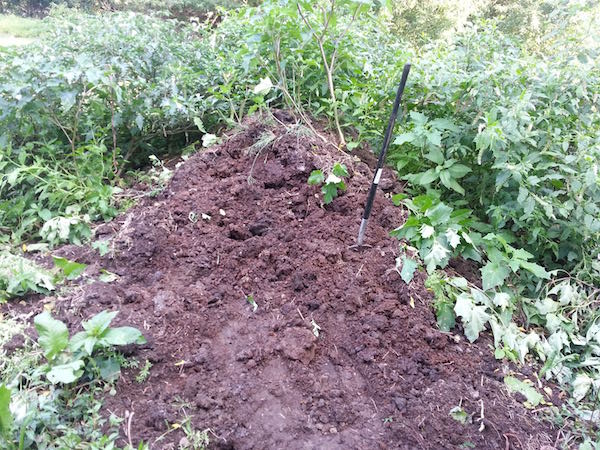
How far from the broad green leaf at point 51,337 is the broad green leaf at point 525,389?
6.22 feet

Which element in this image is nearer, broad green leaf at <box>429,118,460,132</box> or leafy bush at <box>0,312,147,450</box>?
leafy bush at <box>0,312,147,450</box>

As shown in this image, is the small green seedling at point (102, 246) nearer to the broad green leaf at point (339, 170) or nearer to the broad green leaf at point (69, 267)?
the broad green leaf at point (69, 267)

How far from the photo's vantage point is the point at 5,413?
146cm

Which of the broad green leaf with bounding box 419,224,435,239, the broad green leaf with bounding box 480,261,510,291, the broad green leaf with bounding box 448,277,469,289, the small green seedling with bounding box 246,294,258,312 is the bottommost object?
the small green seedling with bounding box 246,294,258,312

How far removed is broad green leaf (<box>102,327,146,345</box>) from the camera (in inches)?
67.6

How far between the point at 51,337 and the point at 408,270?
5.36ft

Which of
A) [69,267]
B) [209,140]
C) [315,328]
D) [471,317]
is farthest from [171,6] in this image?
[471,317]

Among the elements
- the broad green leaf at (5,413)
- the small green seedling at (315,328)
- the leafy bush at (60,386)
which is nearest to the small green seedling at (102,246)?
the leafy bush at (60,386)

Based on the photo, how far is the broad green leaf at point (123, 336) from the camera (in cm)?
172

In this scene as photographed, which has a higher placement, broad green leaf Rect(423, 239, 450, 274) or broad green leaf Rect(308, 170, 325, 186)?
broad green leaf Rect(308, 170, 325, 186)

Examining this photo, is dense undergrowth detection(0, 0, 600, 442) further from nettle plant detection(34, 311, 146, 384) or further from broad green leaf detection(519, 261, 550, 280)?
nettle plant detection(34, 311, 146, 384)

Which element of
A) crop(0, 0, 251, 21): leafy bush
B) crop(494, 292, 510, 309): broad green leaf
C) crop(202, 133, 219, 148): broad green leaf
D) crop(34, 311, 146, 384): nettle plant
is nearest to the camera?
crop(34, 311, 146, 384): nettle plant

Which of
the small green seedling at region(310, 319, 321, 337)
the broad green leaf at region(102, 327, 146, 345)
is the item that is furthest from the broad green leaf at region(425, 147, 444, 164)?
the broad green leaf at region(102, 327, 146, 345)

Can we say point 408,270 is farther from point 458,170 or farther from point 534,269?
point 458,170
